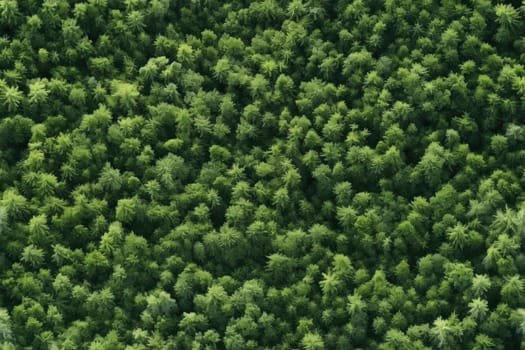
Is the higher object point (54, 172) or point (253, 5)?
point (253, 5)

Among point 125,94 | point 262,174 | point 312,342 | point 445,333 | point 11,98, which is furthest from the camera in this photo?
point 125,94

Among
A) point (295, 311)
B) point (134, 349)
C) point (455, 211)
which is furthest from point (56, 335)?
point (455, 211)

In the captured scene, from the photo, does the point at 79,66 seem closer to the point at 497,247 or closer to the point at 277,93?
the point at 277,93

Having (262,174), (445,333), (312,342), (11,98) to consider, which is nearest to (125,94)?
(11,98)

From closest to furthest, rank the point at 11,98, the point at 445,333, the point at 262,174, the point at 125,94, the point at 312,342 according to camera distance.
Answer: the point at 445,333 < the point at 312,342 < the point at 262,174 < the point at 11,98 < the point at 125,94

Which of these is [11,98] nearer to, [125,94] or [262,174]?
[125,94]


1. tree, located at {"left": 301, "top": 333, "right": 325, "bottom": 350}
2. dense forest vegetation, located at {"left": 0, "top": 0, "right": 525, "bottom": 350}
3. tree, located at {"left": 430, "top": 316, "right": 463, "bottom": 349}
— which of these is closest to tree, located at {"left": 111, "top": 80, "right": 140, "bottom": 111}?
dense forest vegetation, located at {"left": 0, "top": 0, "right": 525, "bottom": 350}

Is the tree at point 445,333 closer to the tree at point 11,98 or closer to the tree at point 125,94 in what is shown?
the tree at point 125,94

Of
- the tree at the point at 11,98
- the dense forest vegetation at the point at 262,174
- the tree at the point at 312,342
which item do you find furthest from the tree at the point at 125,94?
the tree at the point at 312,342
